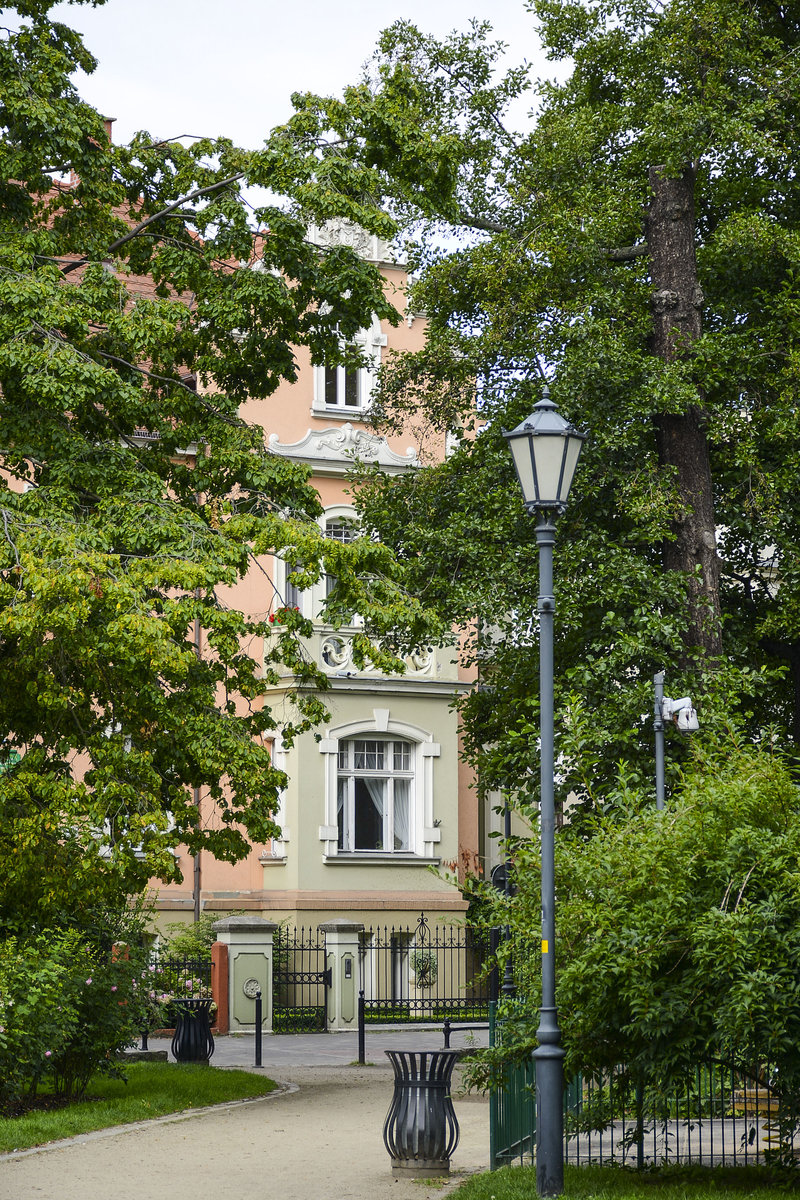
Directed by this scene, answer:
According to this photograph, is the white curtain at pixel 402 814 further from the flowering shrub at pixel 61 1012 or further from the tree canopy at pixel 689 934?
the tree canopy at pixel 689 934

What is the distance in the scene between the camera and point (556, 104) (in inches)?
845

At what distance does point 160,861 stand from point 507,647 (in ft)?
25.1

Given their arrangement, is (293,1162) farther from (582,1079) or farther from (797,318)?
(797,318)

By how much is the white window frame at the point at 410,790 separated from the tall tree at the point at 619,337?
890 cm

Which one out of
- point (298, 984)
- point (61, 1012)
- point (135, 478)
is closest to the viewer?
point (61, 1012)

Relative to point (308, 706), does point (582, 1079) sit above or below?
below

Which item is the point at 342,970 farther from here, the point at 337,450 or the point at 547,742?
the point at 547,742

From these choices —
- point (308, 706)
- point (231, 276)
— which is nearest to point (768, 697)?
point (308, 706)

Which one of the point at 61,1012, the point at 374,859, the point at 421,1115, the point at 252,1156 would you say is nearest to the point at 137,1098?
the point at 61,1012

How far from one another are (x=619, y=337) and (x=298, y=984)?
46.8 ft

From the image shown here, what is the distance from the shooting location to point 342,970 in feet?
86.4

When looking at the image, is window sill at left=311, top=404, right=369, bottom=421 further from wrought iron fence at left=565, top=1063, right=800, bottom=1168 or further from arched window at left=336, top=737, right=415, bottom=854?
wrought iron fence at left=565, top=1063, right=800, bottom=1168

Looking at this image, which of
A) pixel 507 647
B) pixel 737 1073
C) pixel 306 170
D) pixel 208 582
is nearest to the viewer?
pixel 737 1073

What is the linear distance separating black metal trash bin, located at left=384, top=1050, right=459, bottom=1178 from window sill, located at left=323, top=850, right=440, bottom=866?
18.3 m
